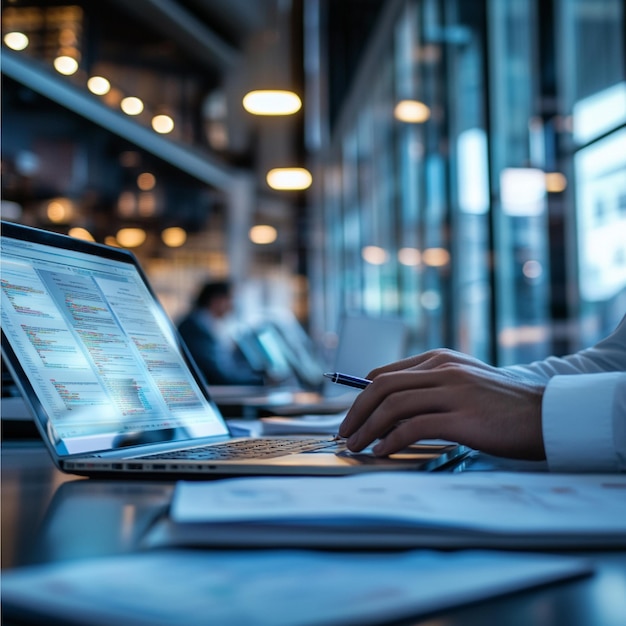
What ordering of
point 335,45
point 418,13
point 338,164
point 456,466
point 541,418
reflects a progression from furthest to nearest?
point 338,164
point 335,45
point 418,13
point 456,466
point 541,418

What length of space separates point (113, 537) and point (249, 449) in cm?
43

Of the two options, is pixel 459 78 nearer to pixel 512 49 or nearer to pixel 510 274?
pixel 512 49

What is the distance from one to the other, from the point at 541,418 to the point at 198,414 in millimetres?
562

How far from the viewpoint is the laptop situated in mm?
886

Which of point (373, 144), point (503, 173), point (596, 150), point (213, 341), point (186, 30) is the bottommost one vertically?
point (213, 341)

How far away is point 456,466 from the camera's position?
3.11 ft

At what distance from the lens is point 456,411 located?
2.73 feet

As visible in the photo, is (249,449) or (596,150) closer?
(249,449)

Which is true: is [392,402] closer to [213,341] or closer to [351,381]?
[351,381]

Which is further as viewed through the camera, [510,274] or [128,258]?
[510,274]

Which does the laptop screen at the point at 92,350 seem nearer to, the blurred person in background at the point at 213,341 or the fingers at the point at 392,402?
the fingers at the point at 392,402

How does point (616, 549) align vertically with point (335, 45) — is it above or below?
below

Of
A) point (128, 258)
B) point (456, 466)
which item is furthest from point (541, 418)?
point (128, 258)

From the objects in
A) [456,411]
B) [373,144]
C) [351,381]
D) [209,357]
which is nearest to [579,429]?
[456,411]
